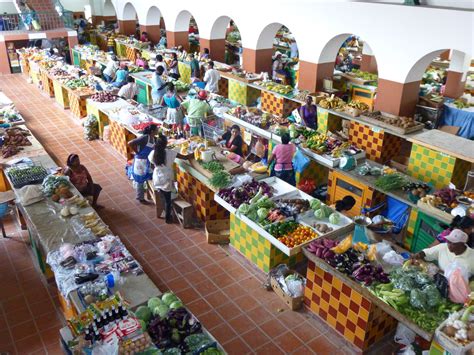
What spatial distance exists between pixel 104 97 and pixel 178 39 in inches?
322

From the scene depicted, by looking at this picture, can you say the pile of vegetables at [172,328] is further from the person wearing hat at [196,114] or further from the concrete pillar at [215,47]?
the concrete pillar at [215,47]

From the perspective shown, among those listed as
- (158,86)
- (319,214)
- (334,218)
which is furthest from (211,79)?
(334,218)

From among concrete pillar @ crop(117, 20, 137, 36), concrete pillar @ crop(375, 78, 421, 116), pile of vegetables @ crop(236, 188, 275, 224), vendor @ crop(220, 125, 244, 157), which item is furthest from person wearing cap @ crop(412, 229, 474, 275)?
concrete pillar @ crop(117, 20, 137, 36)

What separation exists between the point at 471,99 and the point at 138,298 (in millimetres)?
13109

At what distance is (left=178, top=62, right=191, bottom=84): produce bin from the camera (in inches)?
714

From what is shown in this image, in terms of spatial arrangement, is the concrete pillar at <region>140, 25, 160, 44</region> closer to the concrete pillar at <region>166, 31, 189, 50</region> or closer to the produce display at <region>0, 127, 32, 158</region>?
the concrete pillar at <region>166, 31, 189, 50</region>

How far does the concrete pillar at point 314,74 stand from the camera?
554 inches

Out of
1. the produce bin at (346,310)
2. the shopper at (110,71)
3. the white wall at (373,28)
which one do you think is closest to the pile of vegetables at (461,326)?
the produce bin at (346,310)

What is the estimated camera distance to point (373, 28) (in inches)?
469

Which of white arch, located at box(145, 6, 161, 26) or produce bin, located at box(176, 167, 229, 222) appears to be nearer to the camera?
produce bin, located at box(176, 167, 229, 222)

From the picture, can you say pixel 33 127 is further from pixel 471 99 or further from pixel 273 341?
pixel 471 99

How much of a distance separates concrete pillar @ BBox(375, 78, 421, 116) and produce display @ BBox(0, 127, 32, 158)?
9.34 metres

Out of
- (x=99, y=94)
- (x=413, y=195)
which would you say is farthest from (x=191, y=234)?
(x=99, y=94)

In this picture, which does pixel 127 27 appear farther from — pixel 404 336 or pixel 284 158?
pixel 404 336
